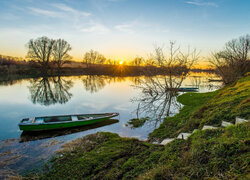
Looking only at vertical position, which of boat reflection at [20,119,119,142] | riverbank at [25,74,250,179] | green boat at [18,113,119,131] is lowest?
boat reflection at [20,119,119,142]

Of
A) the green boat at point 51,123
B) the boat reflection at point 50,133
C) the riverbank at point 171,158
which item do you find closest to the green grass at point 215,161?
the riverbank at point 171,158

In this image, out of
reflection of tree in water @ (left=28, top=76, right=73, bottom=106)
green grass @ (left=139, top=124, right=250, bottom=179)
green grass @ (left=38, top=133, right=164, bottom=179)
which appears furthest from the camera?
reflection of tree in water @ (left=28, top=76, right=73, bottom=106)

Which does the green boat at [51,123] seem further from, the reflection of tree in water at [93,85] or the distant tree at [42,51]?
the distant tree at [42,51]

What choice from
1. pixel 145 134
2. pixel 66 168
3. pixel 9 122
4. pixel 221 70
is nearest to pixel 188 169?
pixel 66 168

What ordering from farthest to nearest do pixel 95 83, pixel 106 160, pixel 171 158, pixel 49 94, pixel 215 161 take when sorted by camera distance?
pixel 95 83
pixel 49 94
pixel 106 160
pixel 171 158
pixel 215 161

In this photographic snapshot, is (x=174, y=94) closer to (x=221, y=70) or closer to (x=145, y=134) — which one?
(x=221, y=70)

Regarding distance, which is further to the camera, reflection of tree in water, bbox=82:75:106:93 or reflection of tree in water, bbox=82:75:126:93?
reflection of tree in water, bbox=82:75:126:93

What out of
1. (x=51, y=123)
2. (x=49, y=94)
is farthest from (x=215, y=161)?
(x=49, y=94)

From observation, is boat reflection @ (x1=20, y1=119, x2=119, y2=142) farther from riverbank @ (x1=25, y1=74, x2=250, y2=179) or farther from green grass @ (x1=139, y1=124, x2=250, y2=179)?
green grass @ (x1=139, y1=124, x2=250, y2=179)

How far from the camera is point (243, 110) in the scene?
5.72 m

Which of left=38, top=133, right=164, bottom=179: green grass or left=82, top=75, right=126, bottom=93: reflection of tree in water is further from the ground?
left=82, top=75, right=126, bottom=93: reflection of tree in water

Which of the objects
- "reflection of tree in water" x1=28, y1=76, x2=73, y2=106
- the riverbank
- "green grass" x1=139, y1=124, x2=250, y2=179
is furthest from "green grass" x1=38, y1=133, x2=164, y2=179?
"reflection of tree in water" x1=28, y1=76, x2=73, y2=106

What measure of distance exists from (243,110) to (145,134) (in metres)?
5.64

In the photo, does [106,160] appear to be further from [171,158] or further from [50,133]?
→ [50,133]
